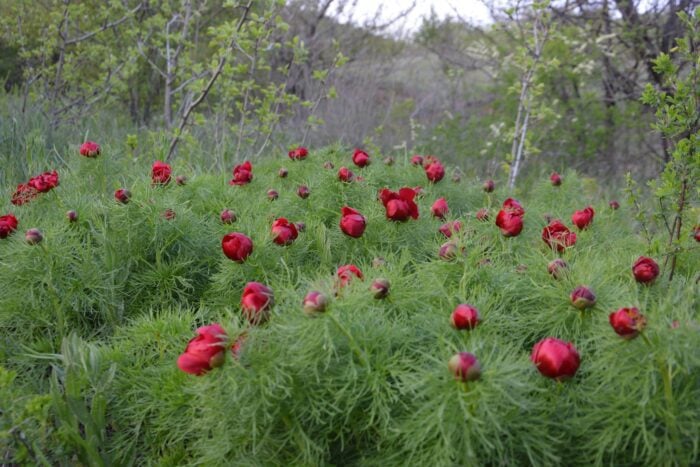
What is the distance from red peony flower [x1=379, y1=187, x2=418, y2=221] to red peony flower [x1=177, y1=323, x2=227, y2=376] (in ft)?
2.46

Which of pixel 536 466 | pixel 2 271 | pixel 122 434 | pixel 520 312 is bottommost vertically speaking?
pixel 122 434

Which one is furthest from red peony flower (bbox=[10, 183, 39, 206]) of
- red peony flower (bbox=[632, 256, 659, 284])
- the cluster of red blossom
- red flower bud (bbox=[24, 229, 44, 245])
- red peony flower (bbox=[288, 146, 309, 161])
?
red peony flower (bbox=[632, 256, 659, 284])

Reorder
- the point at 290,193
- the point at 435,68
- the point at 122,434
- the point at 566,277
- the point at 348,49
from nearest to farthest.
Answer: the point at 566,277
the point at 122,434
the point at 290,193
the point at 348,49
the point at 435,68

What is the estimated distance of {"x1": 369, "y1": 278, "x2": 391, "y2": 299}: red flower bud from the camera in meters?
1.24

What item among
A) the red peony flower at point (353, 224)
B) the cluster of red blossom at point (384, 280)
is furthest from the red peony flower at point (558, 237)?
the red peony flower at point (353, 224)

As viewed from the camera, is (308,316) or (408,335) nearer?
(308,316)

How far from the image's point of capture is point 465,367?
0.97 metres

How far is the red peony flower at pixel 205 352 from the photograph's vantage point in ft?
3.46

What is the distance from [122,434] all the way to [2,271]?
2.14 feet

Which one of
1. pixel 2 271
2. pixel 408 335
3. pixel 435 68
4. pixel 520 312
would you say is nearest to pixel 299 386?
pixel 408 335

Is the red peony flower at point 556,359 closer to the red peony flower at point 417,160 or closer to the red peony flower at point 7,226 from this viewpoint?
the red peony flower at point 7,226

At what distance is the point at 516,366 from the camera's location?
103 cm

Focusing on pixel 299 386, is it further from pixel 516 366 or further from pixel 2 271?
pixel 2 271

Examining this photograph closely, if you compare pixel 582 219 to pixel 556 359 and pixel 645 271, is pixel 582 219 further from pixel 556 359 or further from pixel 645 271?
pixel 556 359
